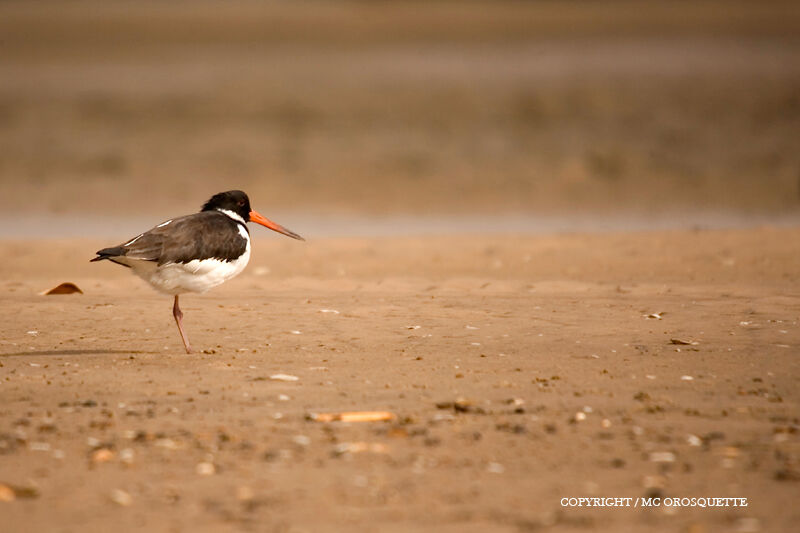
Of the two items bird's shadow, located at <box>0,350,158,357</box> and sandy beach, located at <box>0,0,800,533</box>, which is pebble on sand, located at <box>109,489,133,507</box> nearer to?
sandy beach, located at <box>0,0,800,533</box>

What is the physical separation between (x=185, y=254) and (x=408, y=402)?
2335 mm

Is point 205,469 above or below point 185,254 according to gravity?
below

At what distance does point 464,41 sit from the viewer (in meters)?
26.7

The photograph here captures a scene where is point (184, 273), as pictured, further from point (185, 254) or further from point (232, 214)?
point (232, 214)

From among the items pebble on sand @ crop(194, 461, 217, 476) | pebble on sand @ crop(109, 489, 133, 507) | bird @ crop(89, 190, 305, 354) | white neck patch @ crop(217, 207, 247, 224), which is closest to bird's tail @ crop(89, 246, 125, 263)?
bird @ crop(89, 190, 305, 354)

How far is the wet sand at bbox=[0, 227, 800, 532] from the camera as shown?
5.11 meters

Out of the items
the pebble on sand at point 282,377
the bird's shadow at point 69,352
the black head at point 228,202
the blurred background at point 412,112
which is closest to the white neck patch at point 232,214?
the black head at point 228,202

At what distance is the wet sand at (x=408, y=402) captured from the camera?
16.8 ft

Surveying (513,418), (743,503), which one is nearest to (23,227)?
(513,418)

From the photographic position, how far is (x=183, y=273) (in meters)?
8.38

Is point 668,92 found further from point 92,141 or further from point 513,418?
point 513,418

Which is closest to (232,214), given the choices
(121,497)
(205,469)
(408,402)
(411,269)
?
(408,402)

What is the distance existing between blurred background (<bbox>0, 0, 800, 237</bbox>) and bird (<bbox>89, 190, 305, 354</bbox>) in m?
9.07

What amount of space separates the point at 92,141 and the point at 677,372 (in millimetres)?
16551
